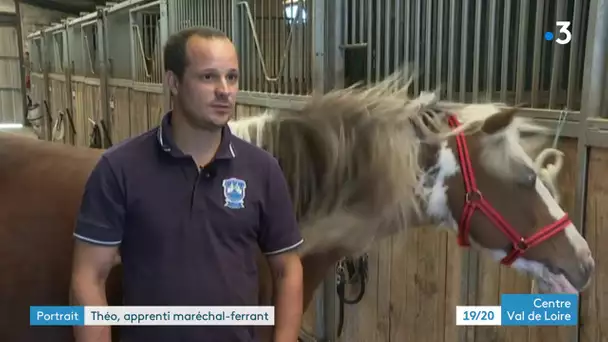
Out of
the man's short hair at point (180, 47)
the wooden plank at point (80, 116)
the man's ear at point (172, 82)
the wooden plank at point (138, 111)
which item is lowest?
the wooden plank at point (80, 116)

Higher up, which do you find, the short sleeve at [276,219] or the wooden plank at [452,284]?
the short sleeve at [276,219]

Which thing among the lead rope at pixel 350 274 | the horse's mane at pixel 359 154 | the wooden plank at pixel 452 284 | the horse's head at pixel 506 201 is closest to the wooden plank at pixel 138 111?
the lead rope at pixel 350 274

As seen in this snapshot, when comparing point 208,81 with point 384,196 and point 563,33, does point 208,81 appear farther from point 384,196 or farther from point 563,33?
point 563,33

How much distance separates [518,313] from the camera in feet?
3.99

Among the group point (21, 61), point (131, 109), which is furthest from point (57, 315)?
point (21, 61)

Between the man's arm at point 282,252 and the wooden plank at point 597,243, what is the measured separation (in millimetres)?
713

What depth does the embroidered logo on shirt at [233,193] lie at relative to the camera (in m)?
1.06

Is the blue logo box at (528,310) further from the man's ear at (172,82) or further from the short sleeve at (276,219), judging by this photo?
the man's ear at (172,82)

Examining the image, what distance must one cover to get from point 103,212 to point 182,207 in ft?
0.41

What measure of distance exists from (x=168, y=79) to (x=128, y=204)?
23 centimetres

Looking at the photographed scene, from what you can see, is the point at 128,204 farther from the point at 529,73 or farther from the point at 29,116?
the point at 29,116

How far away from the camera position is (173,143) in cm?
106

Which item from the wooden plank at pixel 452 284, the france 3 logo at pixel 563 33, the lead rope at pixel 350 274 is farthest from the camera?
the lead rope at pixel 350 274

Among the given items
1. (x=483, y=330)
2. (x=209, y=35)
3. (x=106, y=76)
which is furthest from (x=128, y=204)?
(x=106, y=76)
